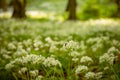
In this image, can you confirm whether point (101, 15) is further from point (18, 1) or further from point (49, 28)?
point (49, 28)

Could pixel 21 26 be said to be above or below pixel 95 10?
below

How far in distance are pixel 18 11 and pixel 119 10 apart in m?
9.98

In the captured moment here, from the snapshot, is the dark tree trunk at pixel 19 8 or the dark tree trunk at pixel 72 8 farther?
the dark tree trunk at pixel 72 8

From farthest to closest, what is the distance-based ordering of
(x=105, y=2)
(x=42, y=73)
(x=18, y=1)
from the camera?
(x=105, y=2), (x=18, y=1), (x=42, y=73)

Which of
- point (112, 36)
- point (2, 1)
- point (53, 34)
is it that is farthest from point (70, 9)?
point (2, 1)

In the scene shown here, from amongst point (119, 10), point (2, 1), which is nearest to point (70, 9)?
point (119, 10)

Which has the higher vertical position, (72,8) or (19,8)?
(19,8)

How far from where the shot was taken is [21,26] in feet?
54.1

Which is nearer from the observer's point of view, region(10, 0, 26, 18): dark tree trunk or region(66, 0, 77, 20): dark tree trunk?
region(10, 0, 26, 18): dark tree trunk

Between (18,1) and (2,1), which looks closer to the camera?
(18,1)

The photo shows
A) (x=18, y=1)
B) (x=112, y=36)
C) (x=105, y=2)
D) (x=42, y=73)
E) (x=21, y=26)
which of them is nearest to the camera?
(x=42, y=73)

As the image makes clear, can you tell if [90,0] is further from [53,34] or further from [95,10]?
[53,34]

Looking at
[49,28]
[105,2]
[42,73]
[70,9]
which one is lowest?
[42,73]

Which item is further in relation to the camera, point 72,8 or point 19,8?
point 72,8
